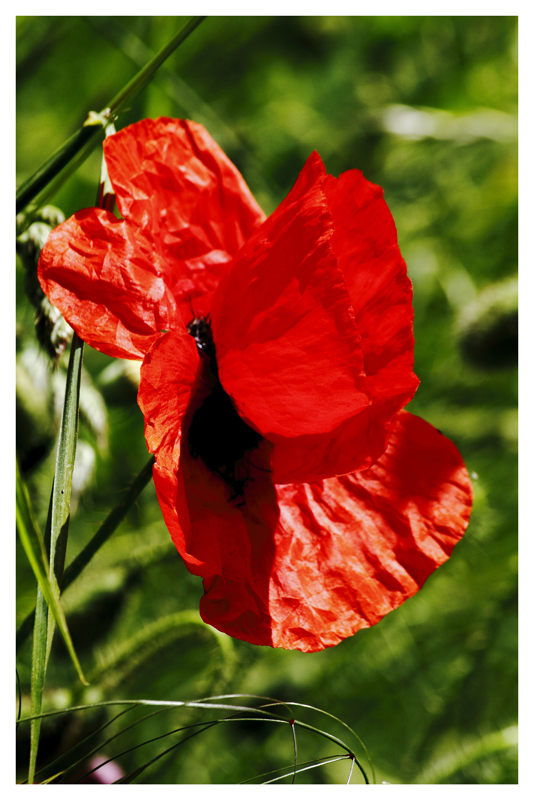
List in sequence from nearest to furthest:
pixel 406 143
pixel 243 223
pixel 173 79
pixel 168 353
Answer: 1. pixel 168 353
2. pixel 243 223
3. pixel 173 79
4. pixel 406 143

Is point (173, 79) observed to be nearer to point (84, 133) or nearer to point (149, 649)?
point (84, 133)

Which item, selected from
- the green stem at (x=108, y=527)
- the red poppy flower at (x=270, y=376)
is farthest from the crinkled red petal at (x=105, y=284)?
the green stem at (x=108, y=527)

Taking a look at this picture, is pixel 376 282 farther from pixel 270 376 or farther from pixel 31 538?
pixel 31 538

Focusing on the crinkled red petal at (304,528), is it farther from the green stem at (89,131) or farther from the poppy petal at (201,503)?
the green stem at (89,131)

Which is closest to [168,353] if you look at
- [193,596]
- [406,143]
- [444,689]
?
[193,596]

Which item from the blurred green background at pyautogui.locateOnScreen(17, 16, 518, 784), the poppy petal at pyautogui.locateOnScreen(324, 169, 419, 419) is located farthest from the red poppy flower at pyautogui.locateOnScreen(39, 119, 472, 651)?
the blurred green background at pyautogui.locateOnScreen(17, 16, 518, 784)

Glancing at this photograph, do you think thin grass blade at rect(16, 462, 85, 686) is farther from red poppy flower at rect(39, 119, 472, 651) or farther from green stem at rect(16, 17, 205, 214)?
green stem at rect(16, 17, 205, 214)
